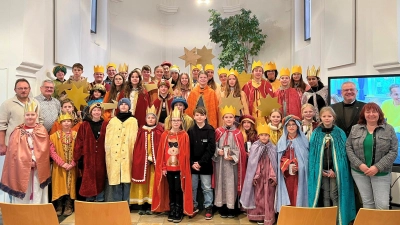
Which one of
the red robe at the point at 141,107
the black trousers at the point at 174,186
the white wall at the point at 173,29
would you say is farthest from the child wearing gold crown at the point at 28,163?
the white wall at the point at 173,29

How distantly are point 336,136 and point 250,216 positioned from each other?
1394mm

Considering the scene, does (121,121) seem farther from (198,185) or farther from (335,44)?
(335,44)

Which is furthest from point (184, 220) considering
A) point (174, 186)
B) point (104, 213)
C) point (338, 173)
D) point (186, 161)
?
point (104, 213)

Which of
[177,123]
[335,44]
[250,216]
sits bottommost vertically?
[250,216]

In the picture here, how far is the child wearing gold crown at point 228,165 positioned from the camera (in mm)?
4379

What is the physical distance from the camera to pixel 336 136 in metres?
3.88

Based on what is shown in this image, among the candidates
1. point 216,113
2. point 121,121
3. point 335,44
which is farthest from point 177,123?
point 335,44

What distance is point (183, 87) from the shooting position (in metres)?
5.71

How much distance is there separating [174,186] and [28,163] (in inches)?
68.3

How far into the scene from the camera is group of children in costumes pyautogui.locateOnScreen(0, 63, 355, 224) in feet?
13.4

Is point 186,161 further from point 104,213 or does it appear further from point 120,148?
point 104,213

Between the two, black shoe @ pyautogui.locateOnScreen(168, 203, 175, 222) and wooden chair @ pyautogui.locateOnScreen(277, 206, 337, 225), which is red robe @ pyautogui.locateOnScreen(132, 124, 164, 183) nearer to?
black shoe @ pyautogui.locateOnScreen(168, 203, 175, 222)

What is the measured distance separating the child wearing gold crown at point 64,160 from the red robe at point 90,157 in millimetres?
162

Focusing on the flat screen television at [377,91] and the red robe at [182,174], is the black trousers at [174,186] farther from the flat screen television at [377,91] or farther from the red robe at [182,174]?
the flat screen television at [377,91]
